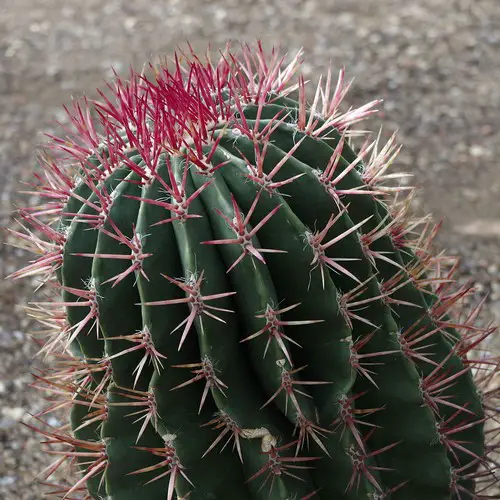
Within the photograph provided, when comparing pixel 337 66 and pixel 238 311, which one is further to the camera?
pixel 337 66

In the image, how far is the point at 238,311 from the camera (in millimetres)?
1511

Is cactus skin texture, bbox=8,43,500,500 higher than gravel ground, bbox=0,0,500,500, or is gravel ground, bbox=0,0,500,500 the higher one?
cactus skin texture, bbox=8,43,500,500

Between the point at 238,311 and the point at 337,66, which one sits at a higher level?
the point at 238,311

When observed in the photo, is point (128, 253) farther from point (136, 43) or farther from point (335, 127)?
point (136, 43)

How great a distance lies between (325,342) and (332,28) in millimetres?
4897

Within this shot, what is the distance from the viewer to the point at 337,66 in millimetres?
5590

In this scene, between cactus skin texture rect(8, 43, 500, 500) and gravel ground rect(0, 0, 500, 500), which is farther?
gravel ground rect(0, 0, 500, 500)

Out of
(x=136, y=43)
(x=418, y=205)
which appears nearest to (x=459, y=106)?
(x=418, y=205)

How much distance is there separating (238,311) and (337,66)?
14.3ft

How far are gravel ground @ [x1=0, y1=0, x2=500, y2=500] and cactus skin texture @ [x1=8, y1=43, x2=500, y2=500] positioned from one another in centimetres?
165

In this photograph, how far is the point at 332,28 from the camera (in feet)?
19.9

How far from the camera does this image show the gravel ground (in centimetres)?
398

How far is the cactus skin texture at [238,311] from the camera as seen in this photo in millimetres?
1483

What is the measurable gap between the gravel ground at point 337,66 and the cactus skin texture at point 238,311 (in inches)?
65.1
